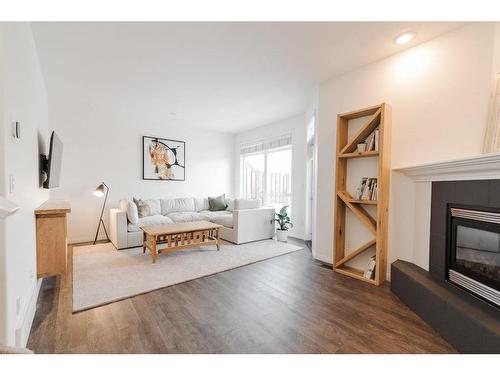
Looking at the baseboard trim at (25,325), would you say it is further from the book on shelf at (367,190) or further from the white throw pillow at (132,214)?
the book on shelf at (367,190)

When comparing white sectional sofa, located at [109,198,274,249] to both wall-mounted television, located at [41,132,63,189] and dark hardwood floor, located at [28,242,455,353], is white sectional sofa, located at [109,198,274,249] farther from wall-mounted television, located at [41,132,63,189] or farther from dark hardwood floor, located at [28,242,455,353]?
dark hardwood floor, located at [28,242,455,353]

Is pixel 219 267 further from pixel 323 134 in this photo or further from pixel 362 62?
pixel 362 62

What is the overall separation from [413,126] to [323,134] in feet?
3.51

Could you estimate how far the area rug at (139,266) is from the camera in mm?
2266

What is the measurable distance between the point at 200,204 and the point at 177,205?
1.78 feet

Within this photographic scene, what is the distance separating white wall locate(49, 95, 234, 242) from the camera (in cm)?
404

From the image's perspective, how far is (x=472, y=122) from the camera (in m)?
2.00

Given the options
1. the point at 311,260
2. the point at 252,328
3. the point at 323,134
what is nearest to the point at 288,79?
the point at 323,134

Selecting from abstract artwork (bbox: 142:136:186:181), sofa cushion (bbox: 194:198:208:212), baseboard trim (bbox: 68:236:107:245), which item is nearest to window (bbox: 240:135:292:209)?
sofa cushion (bbox: 194:198:208:212)

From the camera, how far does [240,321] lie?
70.7 inches

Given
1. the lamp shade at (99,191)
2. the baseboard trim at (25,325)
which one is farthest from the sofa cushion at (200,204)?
the baseboard trim at (25,325)

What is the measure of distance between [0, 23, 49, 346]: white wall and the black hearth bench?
8.66ft

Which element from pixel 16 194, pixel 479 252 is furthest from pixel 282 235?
pixel 16 194

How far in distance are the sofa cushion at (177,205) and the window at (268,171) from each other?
1.58 metres
